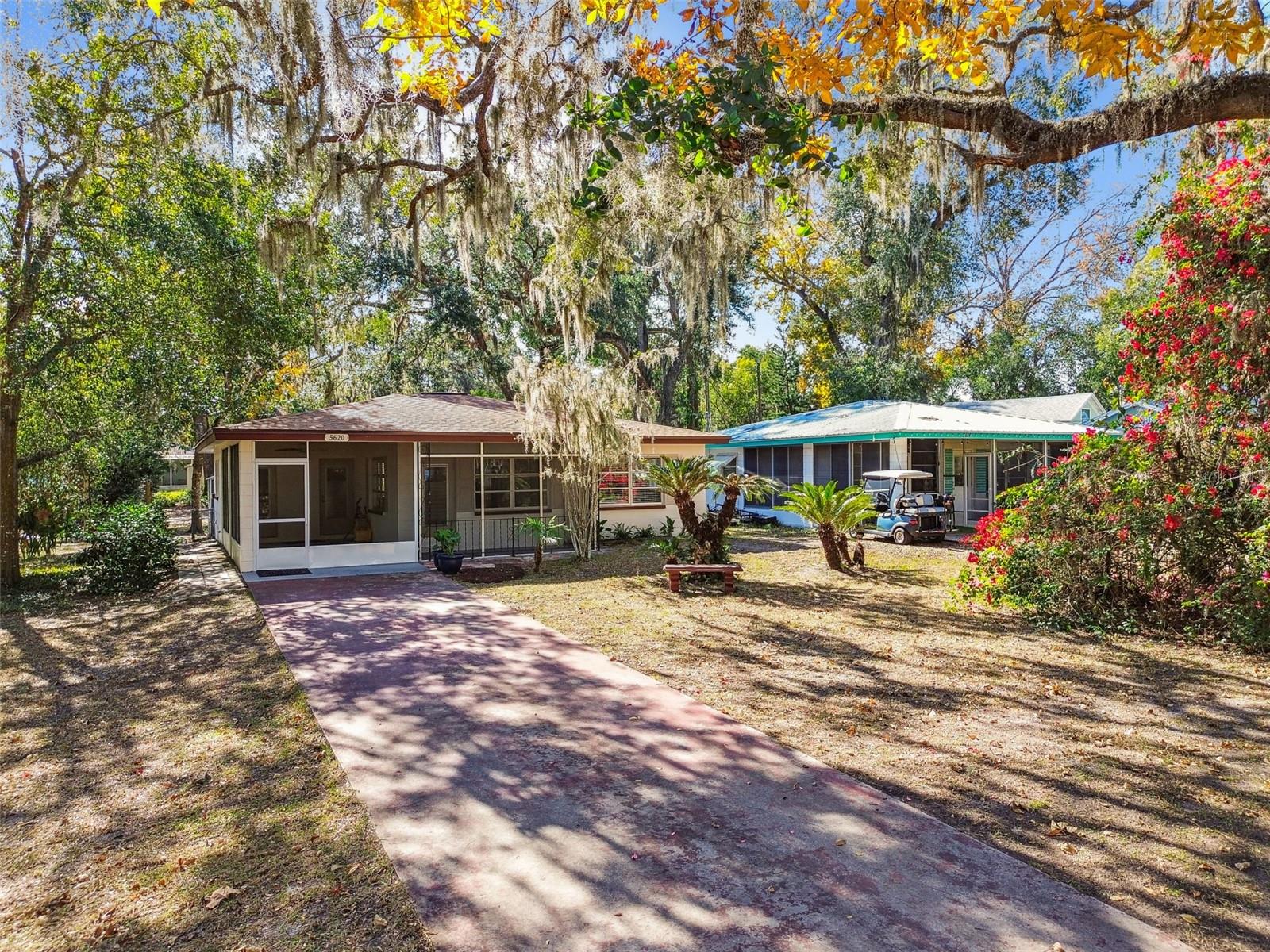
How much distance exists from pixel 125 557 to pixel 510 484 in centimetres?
724

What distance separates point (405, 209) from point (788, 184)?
5835mm

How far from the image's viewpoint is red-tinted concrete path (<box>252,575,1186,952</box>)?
2.88 metres

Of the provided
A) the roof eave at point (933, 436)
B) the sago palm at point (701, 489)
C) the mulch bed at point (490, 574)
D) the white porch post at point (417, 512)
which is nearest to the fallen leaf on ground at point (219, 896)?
the mulch bed at point (490, 574)

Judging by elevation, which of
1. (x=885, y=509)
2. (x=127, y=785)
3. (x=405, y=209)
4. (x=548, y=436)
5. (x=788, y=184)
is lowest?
(x=127, y=785)

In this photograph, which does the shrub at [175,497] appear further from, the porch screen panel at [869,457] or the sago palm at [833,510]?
the sago palm at [833,510]

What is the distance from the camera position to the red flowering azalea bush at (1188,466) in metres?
6.81

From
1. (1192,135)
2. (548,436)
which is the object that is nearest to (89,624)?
(548,436)

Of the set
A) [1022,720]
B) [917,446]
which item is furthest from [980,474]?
[1022,720]

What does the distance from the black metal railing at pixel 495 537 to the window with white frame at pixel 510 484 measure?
0.35 metres

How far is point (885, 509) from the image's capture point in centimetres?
1709

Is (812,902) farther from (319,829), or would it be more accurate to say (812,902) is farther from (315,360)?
(315,360)

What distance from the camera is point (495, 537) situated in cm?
1608

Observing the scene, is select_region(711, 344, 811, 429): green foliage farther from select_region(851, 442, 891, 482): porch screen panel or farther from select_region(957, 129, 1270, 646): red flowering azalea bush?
select_region(957, 129, 1270, 646): red flowering azalea bush

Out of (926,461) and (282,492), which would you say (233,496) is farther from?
(926,461)
